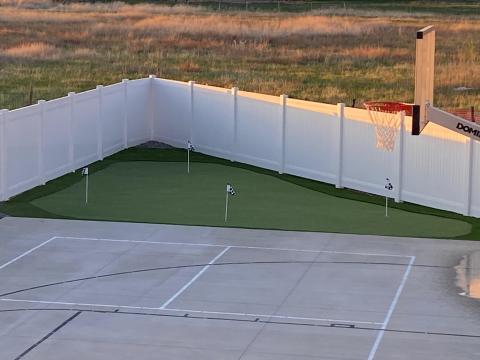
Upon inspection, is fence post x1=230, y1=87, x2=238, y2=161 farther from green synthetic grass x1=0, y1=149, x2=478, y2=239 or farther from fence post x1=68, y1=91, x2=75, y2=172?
fence post x1=68, y1=91, x2=75, y2=172

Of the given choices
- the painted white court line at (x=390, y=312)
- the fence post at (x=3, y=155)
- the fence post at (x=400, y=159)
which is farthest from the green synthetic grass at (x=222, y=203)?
the painted white court line at (x=390, y=312)

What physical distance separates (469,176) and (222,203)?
229 inches

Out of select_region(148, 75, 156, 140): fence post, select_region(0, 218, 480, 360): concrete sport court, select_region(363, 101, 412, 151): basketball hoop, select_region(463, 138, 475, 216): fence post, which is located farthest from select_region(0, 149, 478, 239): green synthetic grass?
select_region(148, 75, 156, 140): fence post

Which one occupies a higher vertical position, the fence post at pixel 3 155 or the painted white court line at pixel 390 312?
the fence post at pixel 3 155

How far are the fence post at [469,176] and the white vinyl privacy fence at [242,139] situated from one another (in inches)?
0.9

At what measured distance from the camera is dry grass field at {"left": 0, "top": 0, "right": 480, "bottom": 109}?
4997 cm

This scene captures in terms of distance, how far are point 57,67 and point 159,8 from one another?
46.0m

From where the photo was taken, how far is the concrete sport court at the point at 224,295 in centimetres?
1755

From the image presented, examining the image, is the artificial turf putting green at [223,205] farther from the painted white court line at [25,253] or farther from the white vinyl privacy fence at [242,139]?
the painted white court line at [25,253]

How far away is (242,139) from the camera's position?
33.9 m

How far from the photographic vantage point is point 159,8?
337ft

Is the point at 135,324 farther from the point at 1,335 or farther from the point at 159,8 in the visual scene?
the point at 159,8

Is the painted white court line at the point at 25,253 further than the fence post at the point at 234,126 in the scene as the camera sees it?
No

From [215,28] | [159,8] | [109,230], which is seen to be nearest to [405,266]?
[109,230]
